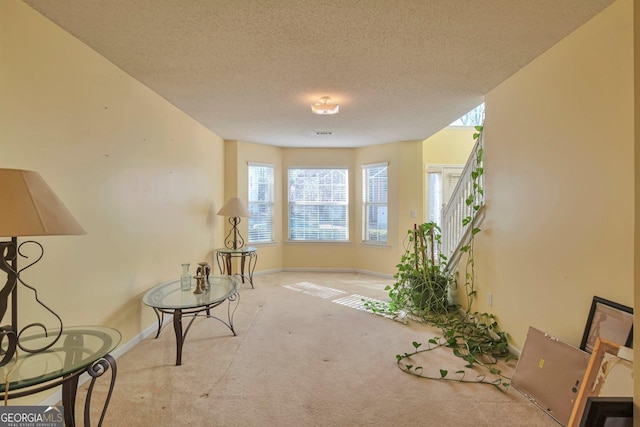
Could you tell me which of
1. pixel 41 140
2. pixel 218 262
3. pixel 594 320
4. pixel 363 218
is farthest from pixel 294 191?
pixel 594 320

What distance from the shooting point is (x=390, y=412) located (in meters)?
1.90

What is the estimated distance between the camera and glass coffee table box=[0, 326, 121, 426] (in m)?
1.24

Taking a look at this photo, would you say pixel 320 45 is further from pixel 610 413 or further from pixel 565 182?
pixel 610 413

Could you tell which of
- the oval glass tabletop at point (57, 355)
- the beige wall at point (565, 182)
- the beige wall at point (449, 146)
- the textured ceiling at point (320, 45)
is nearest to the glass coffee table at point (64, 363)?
the oval glass tabletop at point (57, 355)

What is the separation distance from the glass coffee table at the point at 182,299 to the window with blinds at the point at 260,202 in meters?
2.32

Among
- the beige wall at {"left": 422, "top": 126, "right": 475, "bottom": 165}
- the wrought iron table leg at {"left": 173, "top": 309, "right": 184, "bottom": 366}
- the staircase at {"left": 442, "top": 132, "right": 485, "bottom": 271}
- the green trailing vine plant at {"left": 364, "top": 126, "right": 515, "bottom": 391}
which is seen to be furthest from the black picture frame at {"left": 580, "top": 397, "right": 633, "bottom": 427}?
the beige wall at {"left": 422, "top": 126, "right": 475, "bottom": 165}

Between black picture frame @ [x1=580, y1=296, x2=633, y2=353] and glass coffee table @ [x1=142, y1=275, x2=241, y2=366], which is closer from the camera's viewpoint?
black picture frame @ [x1=580, y1=296, x2=633, y2=353]

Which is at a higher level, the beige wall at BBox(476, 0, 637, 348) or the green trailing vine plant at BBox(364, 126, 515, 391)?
the beige wall at BBox(476, 0, 637, 348)

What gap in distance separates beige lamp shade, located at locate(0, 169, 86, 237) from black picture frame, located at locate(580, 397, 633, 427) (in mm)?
2071

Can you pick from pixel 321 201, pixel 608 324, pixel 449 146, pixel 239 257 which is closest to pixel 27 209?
pixel 608 324

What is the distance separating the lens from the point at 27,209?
4.06 ft

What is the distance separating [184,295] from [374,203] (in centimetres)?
389

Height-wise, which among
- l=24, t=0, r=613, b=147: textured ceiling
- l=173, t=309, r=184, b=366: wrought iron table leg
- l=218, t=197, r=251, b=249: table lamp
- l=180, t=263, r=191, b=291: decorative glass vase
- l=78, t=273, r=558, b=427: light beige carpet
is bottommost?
l=78, t=273, r=558, b=427: light beige carpet

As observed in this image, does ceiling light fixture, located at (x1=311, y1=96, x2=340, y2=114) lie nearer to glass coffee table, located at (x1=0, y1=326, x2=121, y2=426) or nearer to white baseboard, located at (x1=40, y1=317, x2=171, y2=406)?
glass coffee table, located at (x1=0, y1=326, x2=121, y2=426)
